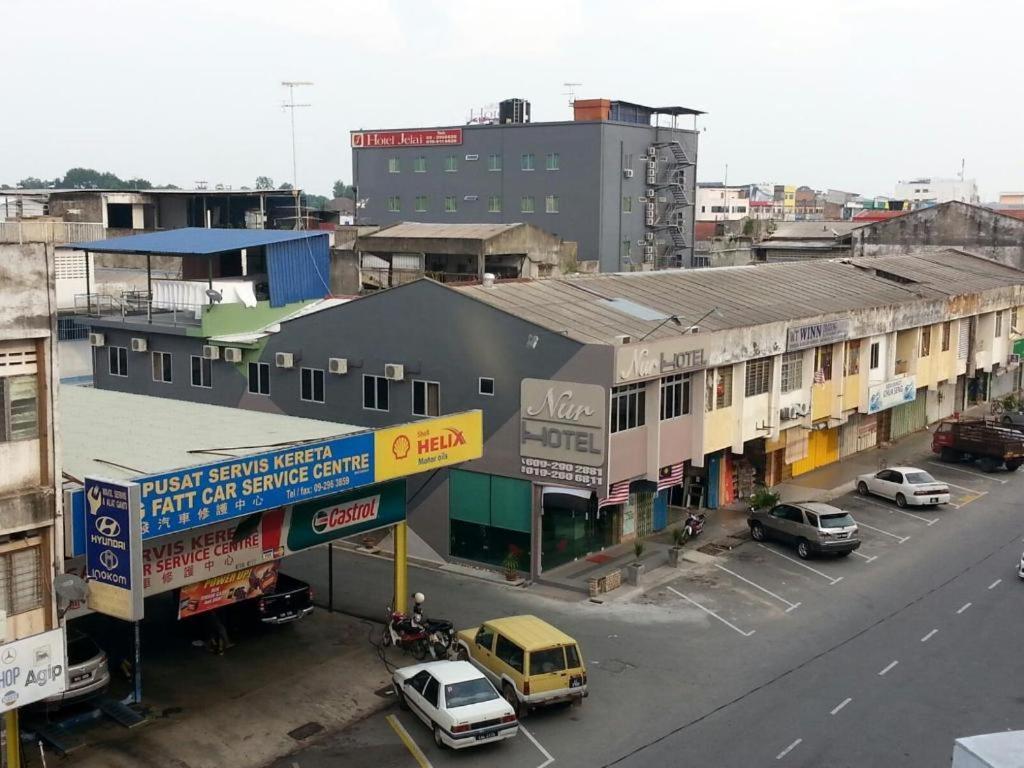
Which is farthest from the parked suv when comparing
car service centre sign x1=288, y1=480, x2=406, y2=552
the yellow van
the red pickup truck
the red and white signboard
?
the red and white signboard

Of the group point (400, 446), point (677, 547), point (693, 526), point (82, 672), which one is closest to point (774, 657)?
point (677, 547)

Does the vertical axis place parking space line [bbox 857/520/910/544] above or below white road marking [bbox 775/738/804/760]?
below

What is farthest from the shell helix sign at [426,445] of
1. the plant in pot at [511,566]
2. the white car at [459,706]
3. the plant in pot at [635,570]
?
the plant in pot at [635,570]

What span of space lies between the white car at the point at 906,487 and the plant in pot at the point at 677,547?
10239 mm

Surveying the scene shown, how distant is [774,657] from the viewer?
27375 mm

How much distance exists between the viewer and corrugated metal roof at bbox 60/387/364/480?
77.9ft

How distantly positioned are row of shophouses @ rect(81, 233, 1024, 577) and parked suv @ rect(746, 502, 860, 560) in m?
3.13

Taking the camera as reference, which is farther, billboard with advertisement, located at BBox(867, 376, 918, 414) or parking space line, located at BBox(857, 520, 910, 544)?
billboard with advertisement, located at BBox(867, 376, 918, 414)

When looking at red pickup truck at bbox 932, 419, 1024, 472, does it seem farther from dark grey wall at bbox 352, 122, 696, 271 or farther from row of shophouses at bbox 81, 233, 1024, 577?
dark grey wall at bbox 352, 122, 696, 271

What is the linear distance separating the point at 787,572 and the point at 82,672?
66.9 ft

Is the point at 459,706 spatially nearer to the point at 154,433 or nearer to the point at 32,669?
the point at 32,669

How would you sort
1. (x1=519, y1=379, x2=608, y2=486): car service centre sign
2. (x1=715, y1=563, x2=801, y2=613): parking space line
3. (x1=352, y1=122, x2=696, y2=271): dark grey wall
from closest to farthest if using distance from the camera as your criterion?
1. (x1=715, y1=563, x2=801, y2=613): parking space line
2. (x1=519, y1=379, x2=608, y2=486): car service centre sign
3. (x1=352, y1=122, x2=696, y2=271): dark grey wall

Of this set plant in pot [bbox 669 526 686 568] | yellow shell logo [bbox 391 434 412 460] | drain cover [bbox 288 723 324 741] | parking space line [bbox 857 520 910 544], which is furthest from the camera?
parking space line [bbox 857 520 910 544]

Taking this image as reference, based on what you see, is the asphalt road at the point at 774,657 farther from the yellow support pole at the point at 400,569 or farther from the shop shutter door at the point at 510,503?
the shop shutter door at the point at 510,503
